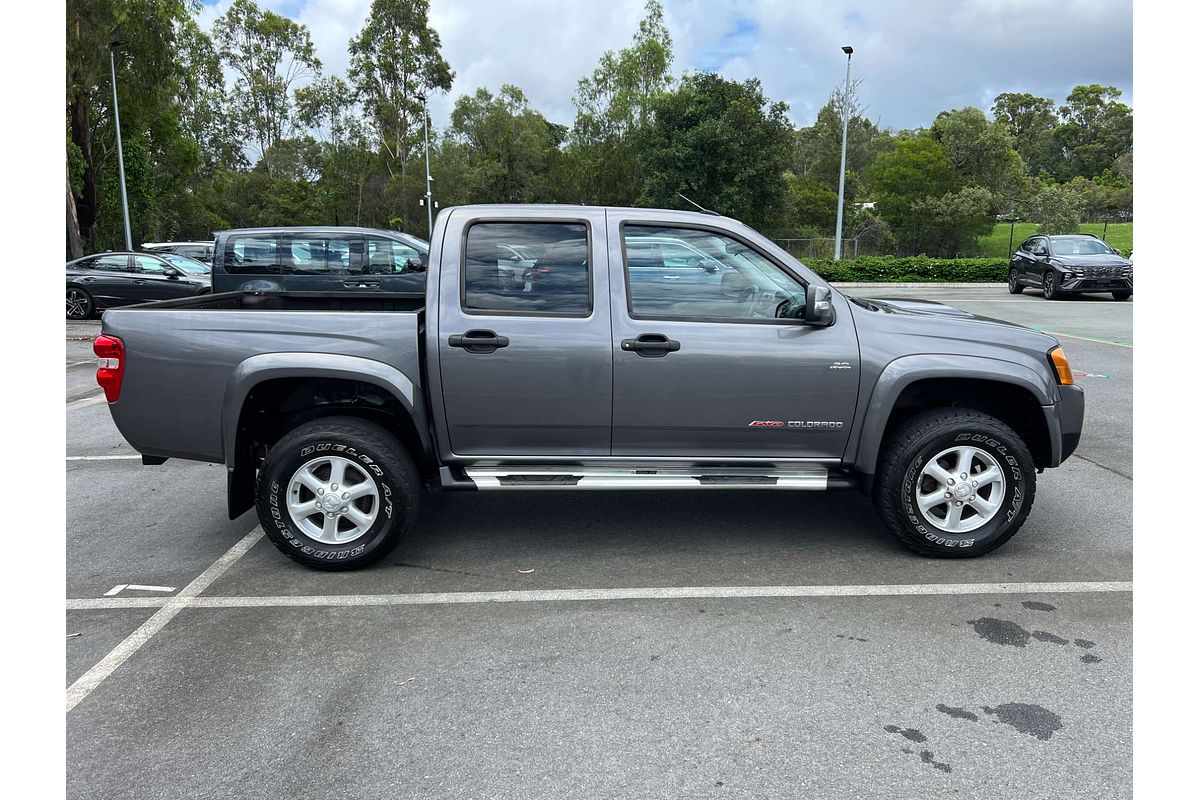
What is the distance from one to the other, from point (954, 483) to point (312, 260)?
11156 mm

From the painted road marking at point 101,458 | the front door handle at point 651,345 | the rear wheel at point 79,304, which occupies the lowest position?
the painted road marking at point 101,458

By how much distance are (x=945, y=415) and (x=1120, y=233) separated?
45.3 m

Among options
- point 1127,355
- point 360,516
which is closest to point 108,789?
point 360,516

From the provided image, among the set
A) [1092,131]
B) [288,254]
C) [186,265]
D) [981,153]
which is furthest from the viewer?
[1092,131]

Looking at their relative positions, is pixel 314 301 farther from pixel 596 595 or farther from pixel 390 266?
pixel 390 266

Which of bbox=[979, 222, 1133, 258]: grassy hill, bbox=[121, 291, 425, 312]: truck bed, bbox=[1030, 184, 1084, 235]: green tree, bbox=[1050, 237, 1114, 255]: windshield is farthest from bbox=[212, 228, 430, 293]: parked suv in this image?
bbox=[1030, 184, 1084, 235]: green tree

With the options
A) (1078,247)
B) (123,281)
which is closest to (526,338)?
(123,281)

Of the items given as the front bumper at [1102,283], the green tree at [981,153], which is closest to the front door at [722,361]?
the front bumper at [1102,283]

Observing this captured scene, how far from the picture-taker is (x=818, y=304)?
14.6ft

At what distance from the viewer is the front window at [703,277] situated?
4.66m

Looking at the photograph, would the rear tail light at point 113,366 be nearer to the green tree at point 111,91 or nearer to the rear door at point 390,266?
the rear door at point 390,266

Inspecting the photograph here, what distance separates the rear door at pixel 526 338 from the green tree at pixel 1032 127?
84.2 m

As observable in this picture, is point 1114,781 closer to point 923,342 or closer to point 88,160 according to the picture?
point 923,342

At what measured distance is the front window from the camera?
4656 mm
